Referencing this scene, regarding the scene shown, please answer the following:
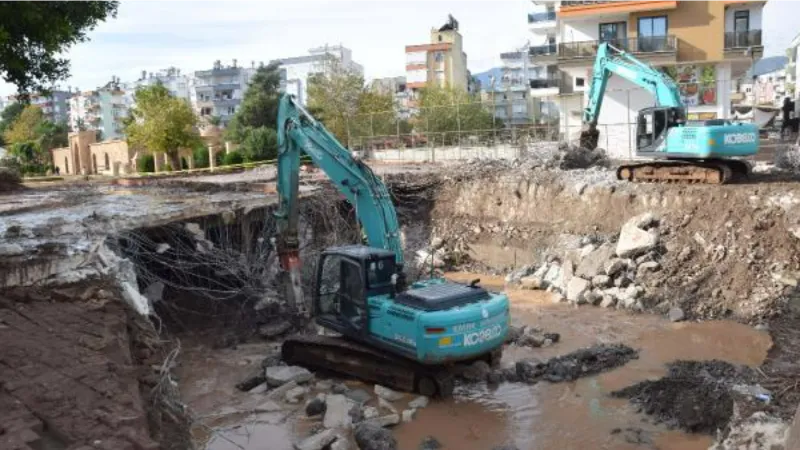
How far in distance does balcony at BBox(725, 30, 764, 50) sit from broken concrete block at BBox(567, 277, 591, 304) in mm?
19895

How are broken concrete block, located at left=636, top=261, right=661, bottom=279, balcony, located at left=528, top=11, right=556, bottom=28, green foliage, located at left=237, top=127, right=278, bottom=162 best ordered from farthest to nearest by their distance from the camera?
balcony, located at left=528, top=11, right=556, bottom=28
green foliage, located at left=237, top=127, right=278, bottom=162
broken concrete block, located at left=636, top=261, right=661, bottom=279

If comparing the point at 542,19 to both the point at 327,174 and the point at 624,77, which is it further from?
the point at 327,174

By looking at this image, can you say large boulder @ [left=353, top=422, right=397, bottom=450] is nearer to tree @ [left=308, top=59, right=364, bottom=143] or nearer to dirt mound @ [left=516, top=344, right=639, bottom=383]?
dirt mound @ [left=516, top=344, right=639, bottom=383]

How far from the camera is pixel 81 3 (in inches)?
399

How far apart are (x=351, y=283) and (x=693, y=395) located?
4.98 metres

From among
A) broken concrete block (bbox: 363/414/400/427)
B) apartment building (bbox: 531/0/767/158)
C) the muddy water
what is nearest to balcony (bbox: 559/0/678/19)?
apartment building (bbox: 531/0/767/158)

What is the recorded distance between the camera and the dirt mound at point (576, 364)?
10.9 m

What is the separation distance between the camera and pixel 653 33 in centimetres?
3139

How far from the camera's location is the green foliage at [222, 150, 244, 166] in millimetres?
38094

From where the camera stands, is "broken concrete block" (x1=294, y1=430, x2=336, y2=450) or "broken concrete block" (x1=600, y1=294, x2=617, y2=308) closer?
"broken concrete block" (x1=294, y1=430, x2=336, y2=450)

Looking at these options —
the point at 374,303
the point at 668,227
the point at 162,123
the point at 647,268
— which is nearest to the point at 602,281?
the point at 647,268

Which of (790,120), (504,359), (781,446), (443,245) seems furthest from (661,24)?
(781,446)

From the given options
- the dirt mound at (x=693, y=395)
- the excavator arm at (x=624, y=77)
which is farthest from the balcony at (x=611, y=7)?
the dirt mound at (x=693, y=395)

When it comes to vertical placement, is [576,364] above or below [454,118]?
below
